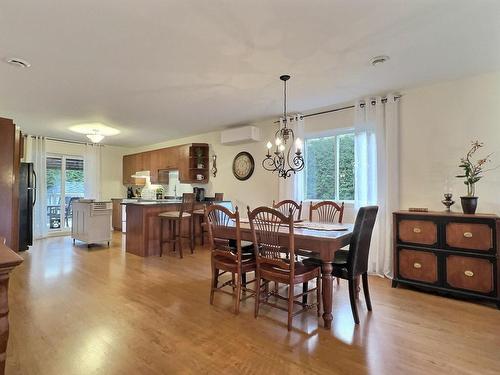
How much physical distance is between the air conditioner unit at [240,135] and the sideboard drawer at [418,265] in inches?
122

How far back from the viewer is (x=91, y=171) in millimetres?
7441

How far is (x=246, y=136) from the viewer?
518cm

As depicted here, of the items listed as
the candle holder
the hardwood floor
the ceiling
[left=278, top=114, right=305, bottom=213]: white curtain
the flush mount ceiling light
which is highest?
the ceiling

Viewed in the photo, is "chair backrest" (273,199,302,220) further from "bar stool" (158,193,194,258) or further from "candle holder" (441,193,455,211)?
"bar stool" (158,193,194,258)

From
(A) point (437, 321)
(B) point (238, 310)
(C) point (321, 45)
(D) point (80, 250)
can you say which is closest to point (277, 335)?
(B) point (238, 310)

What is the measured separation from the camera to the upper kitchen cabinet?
6254 mm

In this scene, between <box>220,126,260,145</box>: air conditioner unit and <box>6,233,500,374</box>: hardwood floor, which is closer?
<box>6,233,500,374</box>: hardwood floor

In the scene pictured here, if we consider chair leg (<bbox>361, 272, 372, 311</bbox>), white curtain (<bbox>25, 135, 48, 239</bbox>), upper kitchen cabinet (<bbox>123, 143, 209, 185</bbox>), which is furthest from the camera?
white curtain (<bbox>25, 135, 48, 239</bbox>)

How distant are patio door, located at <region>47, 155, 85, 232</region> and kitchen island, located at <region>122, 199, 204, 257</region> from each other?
2.71 meters

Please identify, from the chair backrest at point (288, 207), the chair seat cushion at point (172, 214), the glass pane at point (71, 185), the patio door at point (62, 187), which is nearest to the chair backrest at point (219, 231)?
the chair backrest at point (288, 207)

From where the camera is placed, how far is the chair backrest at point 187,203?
4.86 meters

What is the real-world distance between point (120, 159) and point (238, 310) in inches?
279

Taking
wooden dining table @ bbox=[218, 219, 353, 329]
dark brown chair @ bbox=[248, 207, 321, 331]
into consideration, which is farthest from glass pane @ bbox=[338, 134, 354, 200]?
dark brown chair @ bbox=[248, 207, 321, 331]

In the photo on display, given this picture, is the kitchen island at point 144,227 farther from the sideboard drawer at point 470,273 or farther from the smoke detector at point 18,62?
the sideboard drawer at point 470,273
